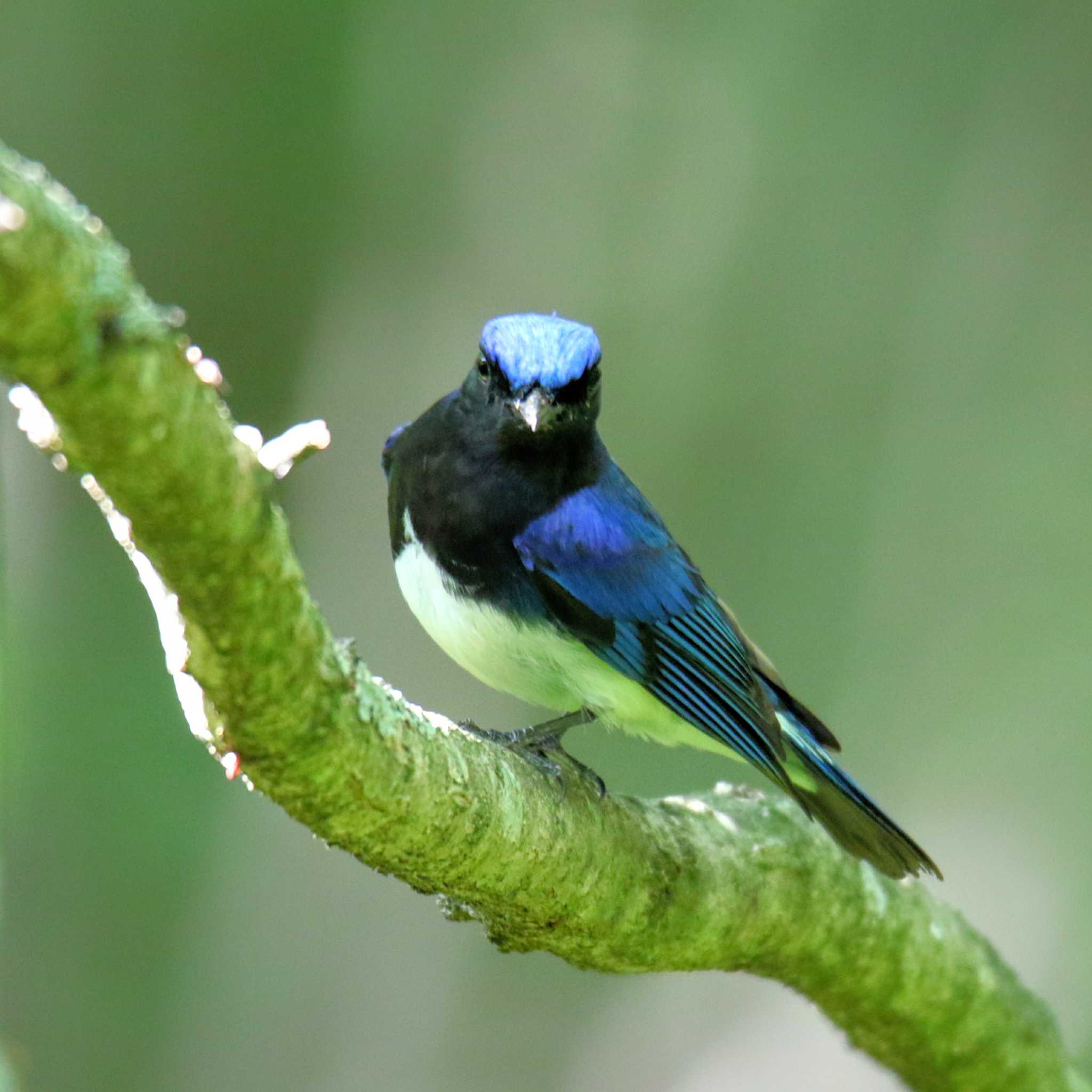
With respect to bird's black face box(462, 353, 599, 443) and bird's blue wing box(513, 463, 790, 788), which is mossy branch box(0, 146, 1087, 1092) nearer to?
bird's blue wing box(513, 463, 790, 788)

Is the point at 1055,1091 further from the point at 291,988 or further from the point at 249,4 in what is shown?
the point at 249,4

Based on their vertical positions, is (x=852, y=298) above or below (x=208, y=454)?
above

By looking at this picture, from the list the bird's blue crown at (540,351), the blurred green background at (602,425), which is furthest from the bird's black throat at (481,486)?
the blurred green background at (602,425)

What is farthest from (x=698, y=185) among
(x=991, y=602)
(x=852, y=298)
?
(x=991, y=602)

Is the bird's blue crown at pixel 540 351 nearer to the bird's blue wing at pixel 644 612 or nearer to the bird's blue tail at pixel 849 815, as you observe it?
the bird's blue wing at pixel 644 612

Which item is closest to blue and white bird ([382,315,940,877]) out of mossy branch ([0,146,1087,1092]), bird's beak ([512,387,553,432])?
bird's beak ([512,387,553,432])

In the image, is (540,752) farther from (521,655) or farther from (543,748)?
(521,655)
